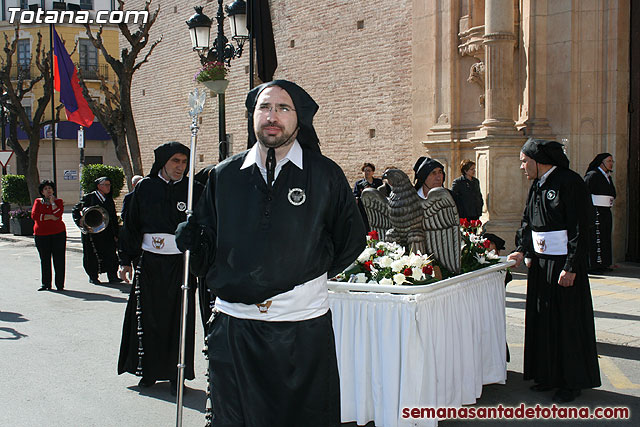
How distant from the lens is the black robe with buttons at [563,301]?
19.8 feet

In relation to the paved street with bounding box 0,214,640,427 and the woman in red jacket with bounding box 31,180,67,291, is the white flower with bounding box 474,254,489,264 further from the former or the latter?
the woman in red jacket with bounding box 31,180,67,291

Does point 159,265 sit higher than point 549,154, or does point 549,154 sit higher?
point 549,154

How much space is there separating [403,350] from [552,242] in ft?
6.12

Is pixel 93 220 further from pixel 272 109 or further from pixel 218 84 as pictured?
pixel 272 109

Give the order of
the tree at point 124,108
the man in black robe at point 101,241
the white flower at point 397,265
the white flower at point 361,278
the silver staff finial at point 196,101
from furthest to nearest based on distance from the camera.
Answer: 1. the tree at point 124,108
2. the man in black robe at point 101,241
3. the white flower at point 361,278
4. the white flower at point 397,265
5. the silver staff finial at point 196,101

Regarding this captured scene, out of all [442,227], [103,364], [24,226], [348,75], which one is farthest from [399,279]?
[24,226]

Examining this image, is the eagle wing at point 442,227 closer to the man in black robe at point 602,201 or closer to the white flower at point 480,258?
the white flower at point 480,258

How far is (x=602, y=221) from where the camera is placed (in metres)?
12.9

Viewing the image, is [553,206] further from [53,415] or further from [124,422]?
[53,415]

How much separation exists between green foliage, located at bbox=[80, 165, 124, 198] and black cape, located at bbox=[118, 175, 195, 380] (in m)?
20.2

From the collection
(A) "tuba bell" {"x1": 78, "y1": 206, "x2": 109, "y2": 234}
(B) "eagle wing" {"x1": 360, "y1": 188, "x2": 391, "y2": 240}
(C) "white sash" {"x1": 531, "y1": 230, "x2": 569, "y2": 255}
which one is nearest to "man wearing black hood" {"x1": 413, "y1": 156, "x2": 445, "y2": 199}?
(B) "eagle wing" {"x1": 360, "y1": 188, "x2": 391, "y2": 240}

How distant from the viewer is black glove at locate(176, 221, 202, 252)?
361cm

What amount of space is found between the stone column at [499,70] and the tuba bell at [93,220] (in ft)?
23.1

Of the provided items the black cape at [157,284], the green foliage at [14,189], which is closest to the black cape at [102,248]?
the black cape at [157,284]
